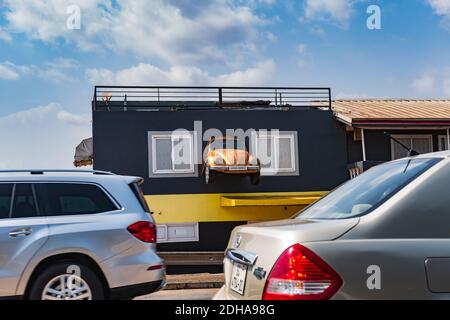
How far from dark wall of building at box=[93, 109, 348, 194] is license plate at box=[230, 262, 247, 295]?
13.6 metres

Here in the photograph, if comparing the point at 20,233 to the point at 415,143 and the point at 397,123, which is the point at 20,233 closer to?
the point at 397,123

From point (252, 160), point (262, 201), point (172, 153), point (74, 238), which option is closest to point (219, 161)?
point (252, 160)

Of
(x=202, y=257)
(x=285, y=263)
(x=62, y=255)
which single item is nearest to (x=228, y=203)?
(x=202, y=257)

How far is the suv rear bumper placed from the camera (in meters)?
6.12

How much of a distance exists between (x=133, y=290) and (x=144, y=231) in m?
0.69

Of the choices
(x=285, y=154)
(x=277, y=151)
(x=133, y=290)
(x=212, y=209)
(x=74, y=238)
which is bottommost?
(x=133, y=290)

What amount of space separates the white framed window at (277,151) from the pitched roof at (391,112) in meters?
1.86

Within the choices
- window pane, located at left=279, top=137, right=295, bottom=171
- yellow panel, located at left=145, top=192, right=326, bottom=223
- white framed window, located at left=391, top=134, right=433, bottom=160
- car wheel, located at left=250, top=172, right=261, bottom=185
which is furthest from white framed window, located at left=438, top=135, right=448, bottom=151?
car wheel, located at left=250, top=172, right=261, bottom=185

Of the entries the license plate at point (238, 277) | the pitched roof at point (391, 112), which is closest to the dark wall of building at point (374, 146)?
the pitched roof at point (391, 112)

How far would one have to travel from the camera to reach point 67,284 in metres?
6.00

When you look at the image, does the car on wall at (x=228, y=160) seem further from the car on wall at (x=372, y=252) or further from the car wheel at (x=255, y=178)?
the car on wall at (x=372, y=252)

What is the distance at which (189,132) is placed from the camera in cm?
1739

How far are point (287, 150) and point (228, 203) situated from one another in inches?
109

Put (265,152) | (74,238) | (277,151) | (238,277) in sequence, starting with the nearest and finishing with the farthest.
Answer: (238,277) < (74,238) < (265,152) < (277,151)
